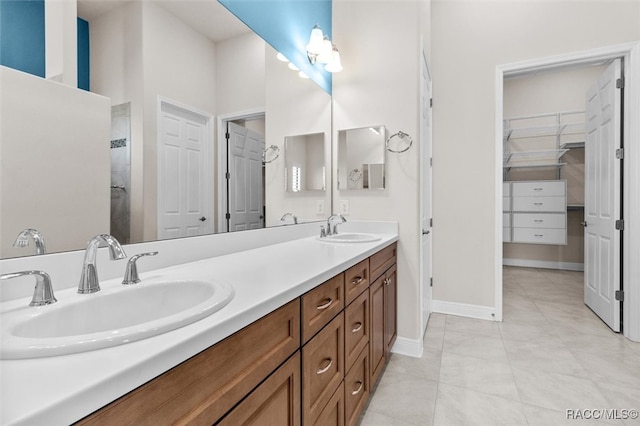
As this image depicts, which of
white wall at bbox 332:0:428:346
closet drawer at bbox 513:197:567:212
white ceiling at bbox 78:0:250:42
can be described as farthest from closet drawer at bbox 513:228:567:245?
white ceiling at bbox 78:0:250:42

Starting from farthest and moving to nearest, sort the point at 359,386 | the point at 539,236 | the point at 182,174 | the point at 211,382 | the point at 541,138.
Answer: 1. the point at 541,138
2. the point at 539,236
3. the point at 359,386
4. the point at 182,174
5. the point at 211,382

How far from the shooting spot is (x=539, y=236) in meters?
4.55

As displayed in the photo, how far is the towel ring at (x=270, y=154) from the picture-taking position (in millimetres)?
1807

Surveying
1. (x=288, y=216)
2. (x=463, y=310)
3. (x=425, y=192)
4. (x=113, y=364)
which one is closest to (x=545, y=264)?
(x=463, y=310)

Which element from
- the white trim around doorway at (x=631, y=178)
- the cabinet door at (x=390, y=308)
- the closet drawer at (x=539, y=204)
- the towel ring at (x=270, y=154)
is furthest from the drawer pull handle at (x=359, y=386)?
the closet drawer at (x=539, y=204)

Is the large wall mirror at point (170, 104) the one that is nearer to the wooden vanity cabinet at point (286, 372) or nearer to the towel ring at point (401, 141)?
the wooden vanity cabinet at point (286, 372)

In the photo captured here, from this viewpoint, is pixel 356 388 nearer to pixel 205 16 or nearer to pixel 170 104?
pixel 170 104

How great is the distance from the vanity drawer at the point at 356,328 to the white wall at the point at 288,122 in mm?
682

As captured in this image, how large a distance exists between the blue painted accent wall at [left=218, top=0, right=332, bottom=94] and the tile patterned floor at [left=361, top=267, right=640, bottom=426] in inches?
82.8

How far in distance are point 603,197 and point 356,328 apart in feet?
8.74

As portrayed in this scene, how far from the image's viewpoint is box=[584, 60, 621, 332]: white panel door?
8.23 ft

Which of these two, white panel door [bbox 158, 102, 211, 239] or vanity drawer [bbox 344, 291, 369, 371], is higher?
white panel door [bbox 158, 102, 211, 239]

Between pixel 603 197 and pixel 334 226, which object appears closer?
pixel 334 226

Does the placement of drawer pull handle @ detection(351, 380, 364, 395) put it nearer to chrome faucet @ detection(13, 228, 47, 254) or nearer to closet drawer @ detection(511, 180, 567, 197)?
chrome faucet @ detection(13, 228, 47, 254)
